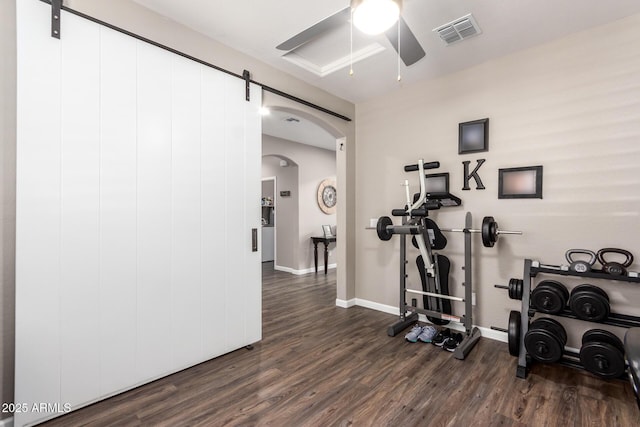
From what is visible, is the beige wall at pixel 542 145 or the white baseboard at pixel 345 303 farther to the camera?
the white baseboard at pixel 345 303

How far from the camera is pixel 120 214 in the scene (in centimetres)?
220

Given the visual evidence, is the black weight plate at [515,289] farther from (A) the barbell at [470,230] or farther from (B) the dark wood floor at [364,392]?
(B) the dark wood floor at [364,392]

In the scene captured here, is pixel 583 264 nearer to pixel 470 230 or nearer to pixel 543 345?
pixel 543 345

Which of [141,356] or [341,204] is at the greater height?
[341,204]

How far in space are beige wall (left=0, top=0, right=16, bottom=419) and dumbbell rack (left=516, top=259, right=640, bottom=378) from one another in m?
3.53

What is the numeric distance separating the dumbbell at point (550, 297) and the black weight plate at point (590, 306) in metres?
0.09

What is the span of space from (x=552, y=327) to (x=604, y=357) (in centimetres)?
35

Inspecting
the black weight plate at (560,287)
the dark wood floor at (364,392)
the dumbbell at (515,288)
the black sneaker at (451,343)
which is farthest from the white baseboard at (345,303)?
the black weight plate at (560,287)

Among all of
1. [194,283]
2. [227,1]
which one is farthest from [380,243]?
[227,1]

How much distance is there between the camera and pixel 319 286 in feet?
18.2

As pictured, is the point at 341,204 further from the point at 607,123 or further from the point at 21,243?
the point at 21,243

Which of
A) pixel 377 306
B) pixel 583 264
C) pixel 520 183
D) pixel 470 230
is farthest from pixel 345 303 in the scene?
pixel 583 264

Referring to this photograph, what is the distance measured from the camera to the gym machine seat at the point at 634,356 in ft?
3.27

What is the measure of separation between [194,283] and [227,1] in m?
2.22
